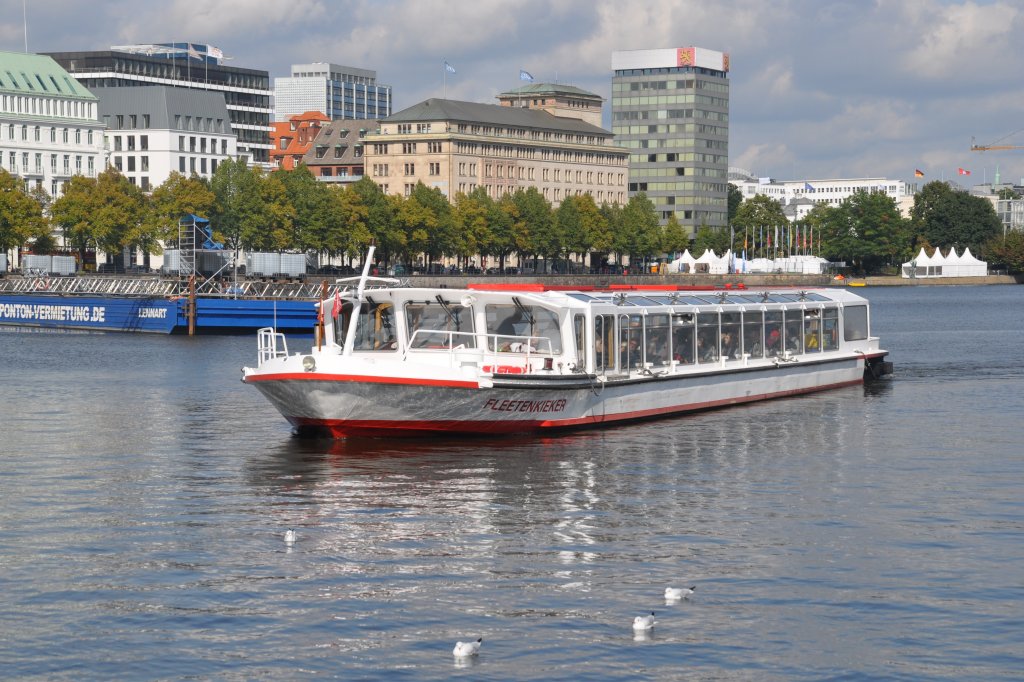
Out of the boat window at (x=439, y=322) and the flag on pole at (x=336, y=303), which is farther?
the boat window at (x=439, y=322)

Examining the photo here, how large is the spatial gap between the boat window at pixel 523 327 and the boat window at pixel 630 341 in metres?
3.16

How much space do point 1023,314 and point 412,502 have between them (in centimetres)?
12208

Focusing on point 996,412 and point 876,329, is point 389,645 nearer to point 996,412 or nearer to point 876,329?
point 996,412

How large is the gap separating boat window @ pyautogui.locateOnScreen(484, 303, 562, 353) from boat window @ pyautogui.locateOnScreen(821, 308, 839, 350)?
63.5 feet

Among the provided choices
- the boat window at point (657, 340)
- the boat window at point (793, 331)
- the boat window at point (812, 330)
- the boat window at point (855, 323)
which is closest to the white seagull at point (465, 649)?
the boat window at point (657, 340)

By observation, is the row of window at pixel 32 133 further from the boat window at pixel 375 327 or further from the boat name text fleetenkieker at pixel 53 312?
the boat window at pixel 375 327

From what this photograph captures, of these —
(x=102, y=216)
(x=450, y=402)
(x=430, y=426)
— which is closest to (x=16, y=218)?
(x=102, y=216)

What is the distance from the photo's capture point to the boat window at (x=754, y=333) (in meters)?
56.3

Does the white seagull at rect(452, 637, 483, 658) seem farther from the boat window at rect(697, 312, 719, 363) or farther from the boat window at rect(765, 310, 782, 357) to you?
the boat window at rect(765, 310, 782, 357)

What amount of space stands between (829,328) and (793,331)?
3576 mm

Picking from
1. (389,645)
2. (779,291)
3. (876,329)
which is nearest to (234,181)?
(876,329)

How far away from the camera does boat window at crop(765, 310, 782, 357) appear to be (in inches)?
2282

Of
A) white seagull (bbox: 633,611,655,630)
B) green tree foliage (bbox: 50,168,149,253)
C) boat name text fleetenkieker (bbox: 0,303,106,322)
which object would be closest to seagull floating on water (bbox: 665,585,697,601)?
white seagull (bbox: 633,611,655,630)

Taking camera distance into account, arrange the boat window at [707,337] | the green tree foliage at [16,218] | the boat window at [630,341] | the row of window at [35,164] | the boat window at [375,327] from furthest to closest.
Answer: the row of window at [35,164], the green tree foliage at [16,218], the boat window at [707,337], the boat window at [630,341], the boat window at [375,327]
